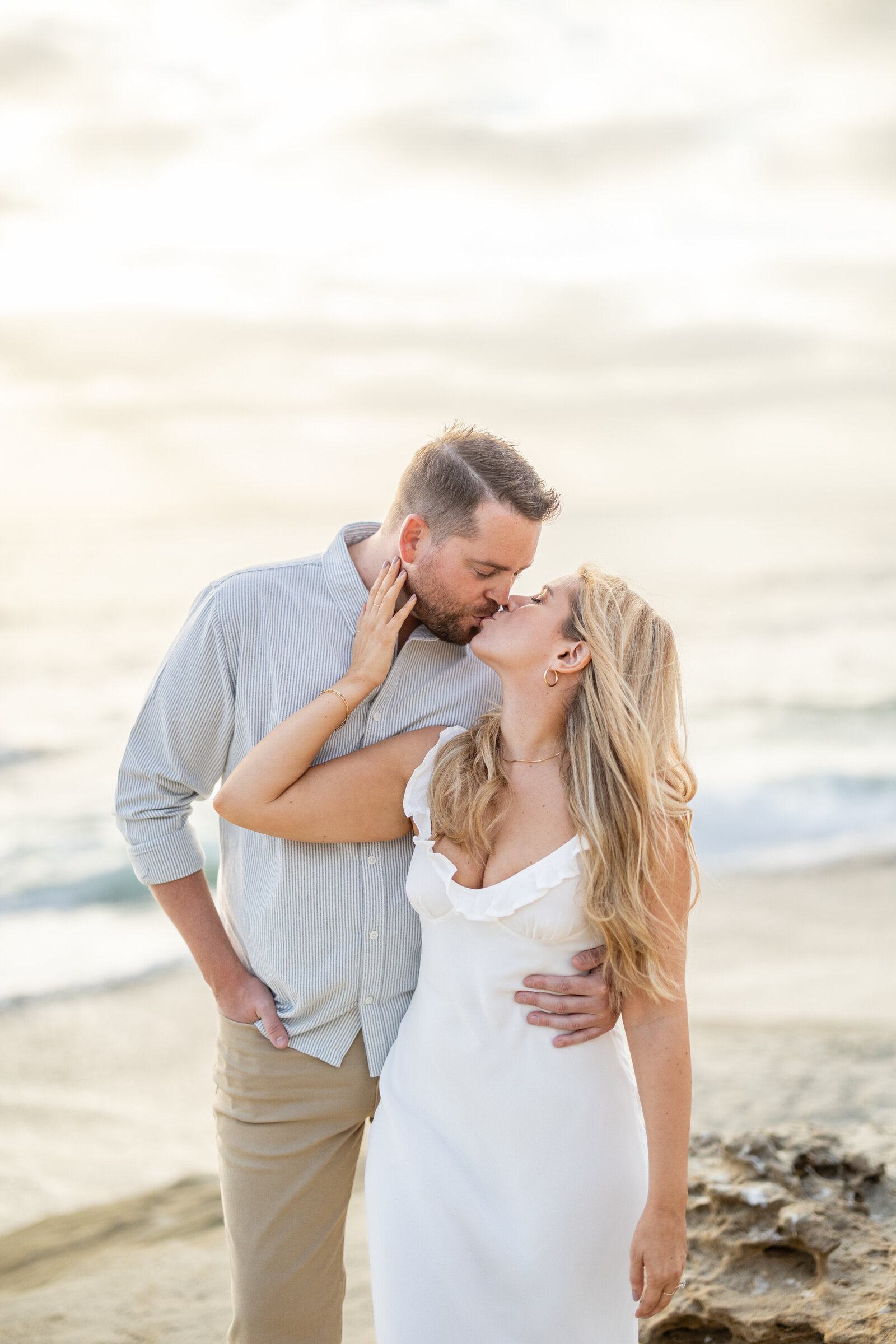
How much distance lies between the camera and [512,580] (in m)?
2.81

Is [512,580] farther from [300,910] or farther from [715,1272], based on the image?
[715,1272]

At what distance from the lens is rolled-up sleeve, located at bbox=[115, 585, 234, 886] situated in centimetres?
270

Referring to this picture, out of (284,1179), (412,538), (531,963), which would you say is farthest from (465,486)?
(284,1179)

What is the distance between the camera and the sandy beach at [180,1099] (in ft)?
13.3

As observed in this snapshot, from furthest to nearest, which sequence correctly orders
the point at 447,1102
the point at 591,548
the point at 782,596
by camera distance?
the point at 591,548 < the point at 782,596 < the point at 447,1102

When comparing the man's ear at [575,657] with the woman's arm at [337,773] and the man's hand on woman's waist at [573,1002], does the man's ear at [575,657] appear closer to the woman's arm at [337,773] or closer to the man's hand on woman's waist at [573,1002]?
the woman's arm at [337,773]

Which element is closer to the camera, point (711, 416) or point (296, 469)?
point (296, 469)

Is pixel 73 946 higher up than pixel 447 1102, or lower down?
lower down

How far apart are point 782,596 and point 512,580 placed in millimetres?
24744

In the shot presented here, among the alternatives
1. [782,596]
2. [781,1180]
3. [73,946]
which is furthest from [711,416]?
[781,1180]

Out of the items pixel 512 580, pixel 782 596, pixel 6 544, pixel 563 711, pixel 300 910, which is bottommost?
pixel 782 596

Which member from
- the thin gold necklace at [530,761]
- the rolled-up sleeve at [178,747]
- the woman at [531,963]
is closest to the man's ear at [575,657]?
the woman at [531,963]

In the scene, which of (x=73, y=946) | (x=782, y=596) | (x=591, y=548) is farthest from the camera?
(x=591, y=548)

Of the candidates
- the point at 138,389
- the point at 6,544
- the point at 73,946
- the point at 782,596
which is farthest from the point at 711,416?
the point at 73,946
